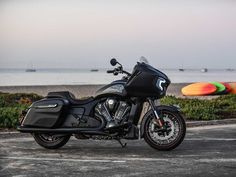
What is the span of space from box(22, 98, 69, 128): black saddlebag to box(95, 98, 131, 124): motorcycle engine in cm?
62

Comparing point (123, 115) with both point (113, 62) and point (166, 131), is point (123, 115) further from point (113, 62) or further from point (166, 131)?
point (113, 62)

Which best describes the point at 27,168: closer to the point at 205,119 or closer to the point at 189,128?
the point at 189,128

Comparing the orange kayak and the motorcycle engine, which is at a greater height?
the orange kayak

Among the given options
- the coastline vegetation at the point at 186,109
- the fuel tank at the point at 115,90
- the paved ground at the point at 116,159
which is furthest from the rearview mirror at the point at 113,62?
the coastline vegetation at the point at 186,109

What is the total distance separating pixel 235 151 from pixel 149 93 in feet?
5.44

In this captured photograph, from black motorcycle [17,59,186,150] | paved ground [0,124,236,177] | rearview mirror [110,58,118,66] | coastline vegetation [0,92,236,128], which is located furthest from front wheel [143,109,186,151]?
coastline vegetation [0,92,236,128]

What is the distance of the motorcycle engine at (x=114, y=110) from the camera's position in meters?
7.98

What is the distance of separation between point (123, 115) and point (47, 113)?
1257mm

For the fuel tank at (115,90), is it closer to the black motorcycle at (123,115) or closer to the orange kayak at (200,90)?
the black motorcycle at (123,115)

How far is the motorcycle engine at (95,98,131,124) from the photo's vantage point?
7980 mm

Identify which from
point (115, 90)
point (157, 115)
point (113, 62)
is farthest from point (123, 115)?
point (113, 62)

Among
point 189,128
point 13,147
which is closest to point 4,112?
point 13,147

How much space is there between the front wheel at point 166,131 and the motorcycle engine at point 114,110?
14.4 inches

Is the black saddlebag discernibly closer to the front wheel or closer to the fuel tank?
the fuel tank
